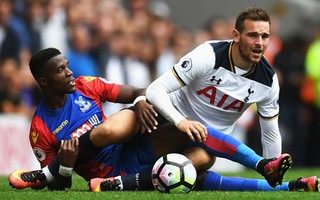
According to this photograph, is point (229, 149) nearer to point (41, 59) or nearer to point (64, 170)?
point (64, 170)

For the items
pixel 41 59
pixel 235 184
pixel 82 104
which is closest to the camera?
pixel 235 184

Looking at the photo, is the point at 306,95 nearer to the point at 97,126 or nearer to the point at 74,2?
the point at 74,2

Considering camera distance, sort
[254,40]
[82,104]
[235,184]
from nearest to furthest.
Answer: [254,40], [235,184], [82,104]

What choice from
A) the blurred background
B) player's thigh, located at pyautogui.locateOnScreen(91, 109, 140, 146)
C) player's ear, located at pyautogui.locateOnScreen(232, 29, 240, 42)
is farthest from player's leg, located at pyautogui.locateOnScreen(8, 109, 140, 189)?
the blurred background

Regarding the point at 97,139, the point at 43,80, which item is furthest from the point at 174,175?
the point at 43,80

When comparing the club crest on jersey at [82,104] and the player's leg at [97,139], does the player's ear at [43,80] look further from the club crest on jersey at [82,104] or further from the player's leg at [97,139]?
the player's leg at [97,139]

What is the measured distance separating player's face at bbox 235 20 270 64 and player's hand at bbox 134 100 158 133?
0.95 metres

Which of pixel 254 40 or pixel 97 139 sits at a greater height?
pixel 254 40

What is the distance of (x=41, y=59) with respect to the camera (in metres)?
8.35

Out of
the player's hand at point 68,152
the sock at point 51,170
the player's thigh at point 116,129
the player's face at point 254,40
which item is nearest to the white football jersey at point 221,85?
the player's face at point 254,40

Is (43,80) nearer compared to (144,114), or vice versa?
(144,114)

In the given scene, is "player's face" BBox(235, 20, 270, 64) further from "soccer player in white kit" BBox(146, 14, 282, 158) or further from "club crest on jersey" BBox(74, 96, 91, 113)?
"club crest on jersey" BBox(74, 96, 91, 113)

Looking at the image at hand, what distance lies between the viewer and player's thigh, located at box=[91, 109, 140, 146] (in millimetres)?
7852

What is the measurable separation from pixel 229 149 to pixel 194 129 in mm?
348
